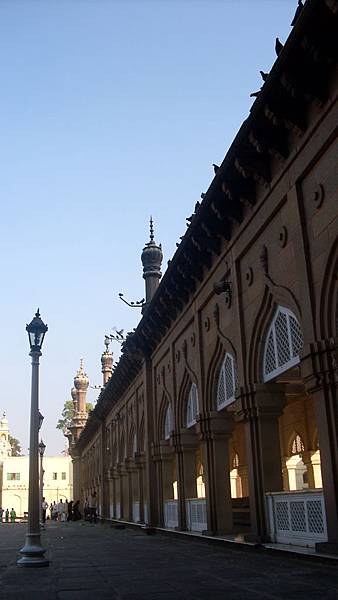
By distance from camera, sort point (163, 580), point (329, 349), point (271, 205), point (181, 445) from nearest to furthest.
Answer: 1. point (163, 580)
2. point (329, 349)
3. point (271, 205)
4. point (181, 445)

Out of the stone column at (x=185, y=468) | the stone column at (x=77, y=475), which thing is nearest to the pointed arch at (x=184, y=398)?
the stone column at (x=185, y=468)

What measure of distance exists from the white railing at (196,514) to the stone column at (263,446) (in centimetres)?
387

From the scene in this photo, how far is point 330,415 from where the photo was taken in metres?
8.66

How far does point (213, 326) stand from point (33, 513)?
5.49 m

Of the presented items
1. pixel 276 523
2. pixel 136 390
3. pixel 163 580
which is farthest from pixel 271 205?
pixel 136 390

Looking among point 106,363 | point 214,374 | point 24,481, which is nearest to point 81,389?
point 106,363

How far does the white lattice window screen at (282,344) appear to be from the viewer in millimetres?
10227

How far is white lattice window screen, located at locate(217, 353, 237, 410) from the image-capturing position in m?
13.2

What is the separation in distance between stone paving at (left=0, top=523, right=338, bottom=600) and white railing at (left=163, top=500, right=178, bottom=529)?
642cm

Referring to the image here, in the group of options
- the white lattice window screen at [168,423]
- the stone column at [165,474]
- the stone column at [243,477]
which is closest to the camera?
the white lattice window screen at [168,423]

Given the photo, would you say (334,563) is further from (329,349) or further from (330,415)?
(329,349)

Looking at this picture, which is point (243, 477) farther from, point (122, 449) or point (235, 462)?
point (122, 449)

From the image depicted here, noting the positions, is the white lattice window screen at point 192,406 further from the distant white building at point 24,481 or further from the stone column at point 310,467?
the distant white building at point 24,481

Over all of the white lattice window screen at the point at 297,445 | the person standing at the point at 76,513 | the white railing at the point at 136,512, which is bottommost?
the person standing at the point at 76,513
